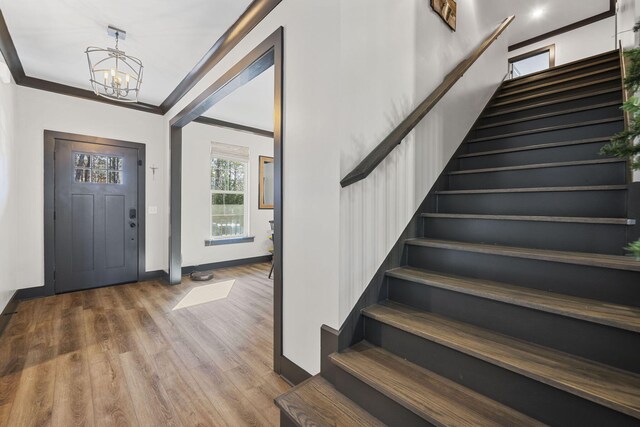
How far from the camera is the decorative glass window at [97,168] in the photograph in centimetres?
385

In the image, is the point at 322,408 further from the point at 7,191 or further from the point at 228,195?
the point at 228,195

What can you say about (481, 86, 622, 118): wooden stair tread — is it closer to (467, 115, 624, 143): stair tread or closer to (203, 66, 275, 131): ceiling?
(467, 115, 624, 143): stair tread

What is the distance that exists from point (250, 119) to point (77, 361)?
4168 millimetres

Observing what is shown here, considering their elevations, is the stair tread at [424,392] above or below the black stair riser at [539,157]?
below

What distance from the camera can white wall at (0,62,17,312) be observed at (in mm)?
2742

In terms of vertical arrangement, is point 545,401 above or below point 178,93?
below

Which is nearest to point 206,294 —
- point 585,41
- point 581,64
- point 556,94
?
point 556,94

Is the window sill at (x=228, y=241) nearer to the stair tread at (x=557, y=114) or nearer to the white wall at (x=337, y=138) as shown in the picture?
the white wall at (x=337, y=138)

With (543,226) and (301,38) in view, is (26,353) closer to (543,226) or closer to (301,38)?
(301,38)

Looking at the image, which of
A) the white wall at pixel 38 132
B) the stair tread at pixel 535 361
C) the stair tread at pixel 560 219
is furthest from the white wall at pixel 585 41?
the white wall at pixel 38 132

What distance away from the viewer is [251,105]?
4.37 m

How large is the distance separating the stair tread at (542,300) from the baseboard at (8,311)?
375 cm

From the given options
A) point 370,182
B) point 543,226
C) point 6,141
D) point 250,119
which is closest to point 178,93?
point 250,119

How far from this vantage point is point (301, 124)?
175 cm
